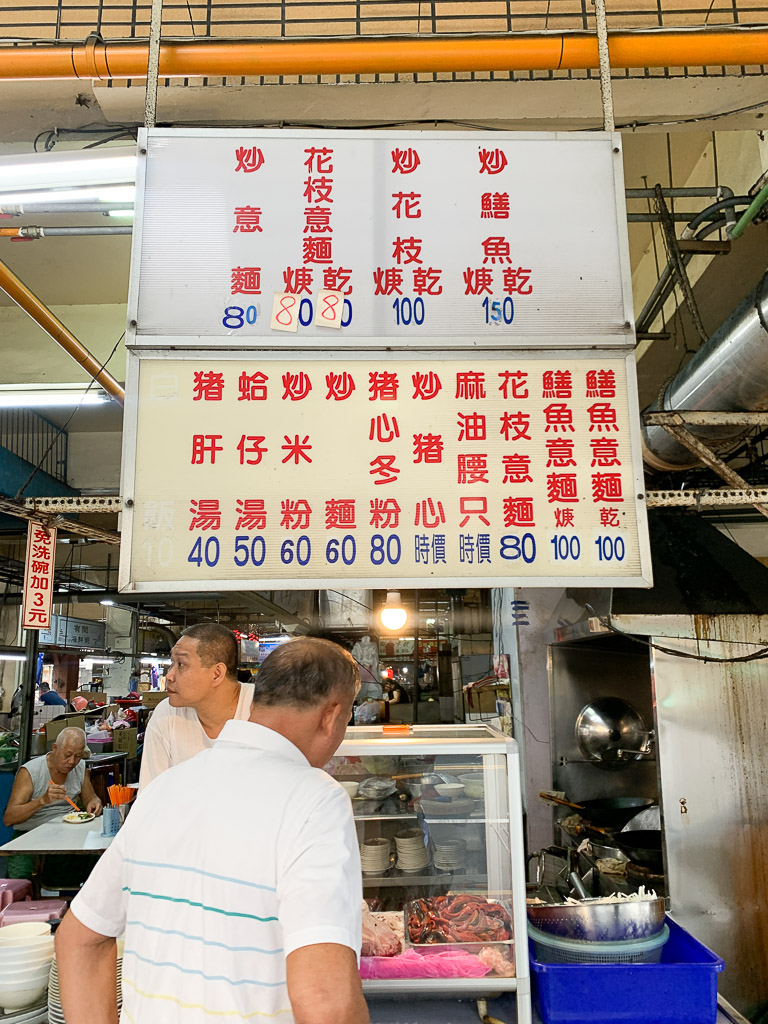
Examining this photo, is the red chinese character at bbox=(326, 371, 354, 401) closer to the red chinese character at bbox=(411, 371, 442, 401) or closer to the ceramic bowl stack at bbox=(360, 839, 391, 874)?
the red chinese character at bbox=(411, 371, 442, 401)

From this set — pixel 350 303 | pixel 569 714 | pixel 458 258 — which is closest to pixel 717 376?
pixel 458 258

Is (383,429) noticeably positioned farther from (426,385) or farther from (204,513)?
(204,513)

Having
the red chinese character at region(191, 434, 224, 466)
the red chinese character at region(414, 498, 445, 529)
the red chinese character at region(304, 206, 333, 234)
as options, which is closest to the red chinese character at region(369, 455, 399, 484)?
the red chinese character at region(414, 498, 445, 529)

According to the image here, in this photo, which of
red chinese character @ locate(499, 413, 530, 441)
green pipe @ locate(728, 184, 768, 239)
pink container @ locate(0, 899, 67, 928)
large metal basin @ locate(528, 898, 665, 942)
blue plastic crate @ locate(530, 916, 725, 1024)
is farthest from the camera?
green pipe @ locate(728, 184, 768, 239)

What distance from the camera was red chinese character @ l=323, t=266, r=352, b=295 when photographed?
204 centimetres

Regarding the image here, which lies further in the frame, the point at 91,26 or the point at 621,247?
the point at 91,26

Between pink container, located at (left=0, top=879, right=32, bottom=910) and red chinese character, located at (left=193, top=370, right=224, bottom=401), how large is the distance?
2.82 metres

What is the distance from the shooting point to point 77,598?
14367 millimetres

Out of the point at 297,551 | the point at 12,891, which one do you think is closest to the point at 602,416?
the point at 297,551

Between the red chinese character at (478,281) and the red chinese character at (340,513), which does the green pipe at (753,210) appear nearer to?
the red chinese character at (478,281)

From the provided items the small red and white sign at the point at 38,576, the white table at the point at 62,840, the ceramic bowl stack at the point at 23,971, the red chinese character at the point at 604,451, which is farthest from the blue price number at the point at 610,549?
the small red and white sign at the point at 38,576

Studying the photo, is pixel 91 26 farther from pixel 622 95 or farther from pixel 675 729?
pixel 675 729

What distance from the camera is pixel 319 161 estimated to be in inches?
84.0

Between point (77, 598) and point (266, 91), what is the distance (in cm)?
1334
